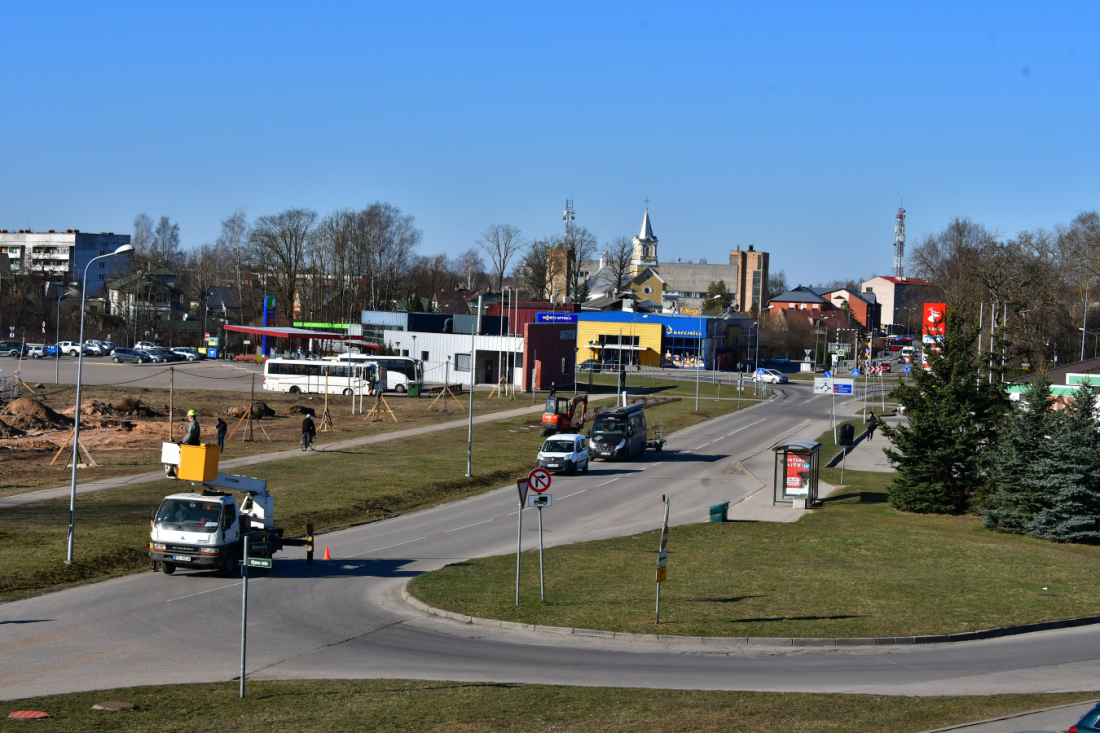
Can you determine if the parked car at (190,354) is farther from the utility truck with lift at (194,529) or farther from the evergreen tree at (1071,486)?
the evergreen tree at (1071,486)

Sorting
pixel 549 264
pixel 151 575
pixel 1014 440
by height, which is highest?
pixel 549 264

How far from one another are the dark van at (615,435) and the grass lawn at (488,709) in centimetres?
3102

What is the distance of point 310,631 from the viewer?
18.1 metres

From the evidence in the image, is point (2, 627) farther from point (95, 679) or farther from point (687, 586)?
point (687, 586)

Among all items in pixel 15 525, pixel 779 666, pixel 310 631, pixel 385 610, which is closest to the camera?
pixel 779 666

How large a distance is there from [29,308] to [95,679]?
12408 centimetres

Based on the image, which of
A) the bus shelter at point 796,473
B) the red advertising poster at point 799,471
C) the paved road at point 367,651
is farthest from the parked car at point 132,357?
the paved road at point 367,651

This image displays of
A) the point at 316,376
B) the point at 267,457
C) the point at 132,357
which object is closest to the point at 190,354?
the point at 132,357

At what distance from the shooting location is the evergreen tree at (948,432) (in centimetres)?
3516

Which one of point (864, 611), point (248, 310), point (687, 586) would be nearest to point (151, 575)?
point (687, 586)

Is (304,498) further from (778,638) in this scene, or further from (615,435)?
(778,638)

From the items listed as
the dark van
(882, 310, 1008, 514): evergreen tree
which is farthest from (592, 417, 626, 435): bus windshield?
(882, 310, 1008, 514): evergreen tree

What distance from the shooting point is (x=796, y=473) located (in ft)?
119

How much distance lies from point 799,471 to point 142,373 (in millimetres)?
62717
